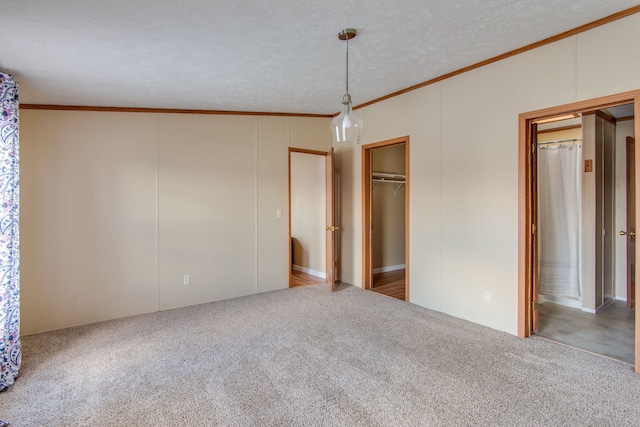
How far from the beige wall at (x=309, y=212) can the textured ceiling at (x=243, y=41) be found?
2344mm

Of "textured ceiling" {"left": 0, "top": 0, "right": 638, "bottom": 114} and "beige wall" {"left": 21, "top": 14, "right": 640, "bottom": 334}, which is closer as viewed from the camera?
"textured ceiling" {"left": 0, "top": 0, "right": 638, "bottom": 114}

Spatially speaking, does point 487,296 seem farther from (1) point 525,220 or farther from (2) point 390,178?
(2) point 390,178

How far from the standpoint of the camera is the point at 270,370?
8.34ft

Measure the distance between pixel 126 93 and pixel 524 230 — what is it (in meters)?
4.18

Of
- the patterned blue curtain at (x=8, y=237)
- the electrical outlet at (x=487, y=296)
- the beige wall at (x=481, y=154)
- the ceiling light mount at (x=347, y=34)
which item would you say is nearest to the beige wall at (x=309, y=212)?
the beige wall at (x=481, y=154)

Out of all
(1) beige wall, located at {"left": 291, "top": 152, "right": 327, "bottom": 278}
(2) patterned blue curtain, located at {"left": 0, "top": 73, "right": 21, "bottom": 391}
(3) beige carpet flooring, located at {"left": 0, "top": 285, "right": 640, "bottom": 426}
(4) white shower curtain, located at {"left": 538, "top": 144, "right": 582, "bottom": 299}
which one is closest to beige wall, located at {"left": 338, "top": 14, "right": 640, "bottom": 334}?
(3) beige carpet flooring, located at {"left": 0, "top": 285, "right": 640, "bottom": 426}

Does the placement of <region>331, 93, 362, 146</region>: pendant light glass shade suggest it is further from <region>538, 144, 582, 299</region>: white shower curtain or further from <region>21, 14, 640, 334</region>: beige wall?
<region>538, 144, 582, 299</region>: white shower curtain

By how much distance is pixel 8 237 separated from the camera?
2439mm

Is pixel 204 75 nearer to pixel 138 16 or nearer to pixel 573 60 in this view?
pixel 138 16

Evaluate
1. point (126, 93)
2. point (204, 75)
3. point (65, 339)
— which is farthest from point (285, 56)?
point (65, 339)

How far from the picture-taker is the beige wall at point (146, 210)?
11.4ft

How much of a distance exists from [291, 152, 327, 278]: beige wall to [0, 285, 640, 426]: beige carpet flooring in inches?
92.0

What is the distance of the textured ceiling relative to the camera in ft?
6.94

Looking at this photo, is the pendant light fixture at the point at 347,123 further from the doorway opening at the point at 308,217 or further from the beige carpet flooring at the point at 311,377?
the doorway opening at the point at 308,217
